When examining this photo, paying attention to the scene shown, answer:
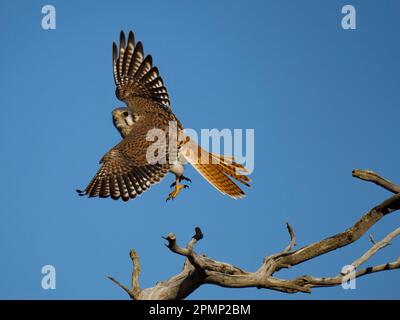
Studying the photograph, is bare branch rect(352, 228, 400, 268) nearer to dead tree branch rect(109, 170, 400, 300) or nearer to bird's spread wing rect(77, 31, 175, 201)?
dead tree branch rect(109, 170, 400, 300)

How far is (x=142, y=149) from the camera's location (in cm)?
869

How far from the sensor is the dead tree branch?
648 centimetres

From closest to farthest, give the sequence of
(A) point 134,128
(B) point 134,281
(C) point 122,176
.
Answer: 1. (B) point 134,281
2. (C) point 122,176
3. (A) point 134,128

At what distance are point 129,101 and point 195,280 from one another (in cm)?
418

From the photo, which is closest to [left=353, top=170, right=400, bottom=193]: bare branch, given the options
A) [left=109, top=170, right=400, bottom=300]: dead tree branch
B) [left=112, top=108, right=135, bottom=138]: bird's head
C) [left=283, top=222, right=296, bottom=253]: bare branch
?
[left=109, top=170, right=400, bottom=300]: dead tree branch

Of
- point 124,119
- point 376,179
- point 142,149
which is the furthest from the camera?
point 124,119

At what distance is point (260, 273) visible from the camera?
259 inches

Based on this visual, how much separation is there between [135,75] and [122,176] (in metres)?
2.71

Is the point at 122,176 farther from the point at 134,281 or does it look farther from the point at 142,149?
the point at 134,281

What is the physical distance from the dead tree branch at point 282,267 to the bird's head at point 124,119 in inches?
111

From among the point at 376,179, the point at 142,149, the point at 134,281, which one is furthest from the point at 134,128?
the point at 376,179

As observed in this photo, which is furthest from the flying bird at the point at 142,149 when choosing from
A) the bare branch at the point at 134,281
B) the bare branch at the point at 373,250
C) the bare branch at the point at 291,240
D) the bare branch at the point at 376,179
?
the bare branch at the point at 376,179

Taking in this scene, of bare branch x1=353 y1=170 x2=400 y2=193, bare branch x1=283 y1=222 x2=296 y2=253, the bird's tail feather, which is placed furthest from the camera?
the bird's tail feather
